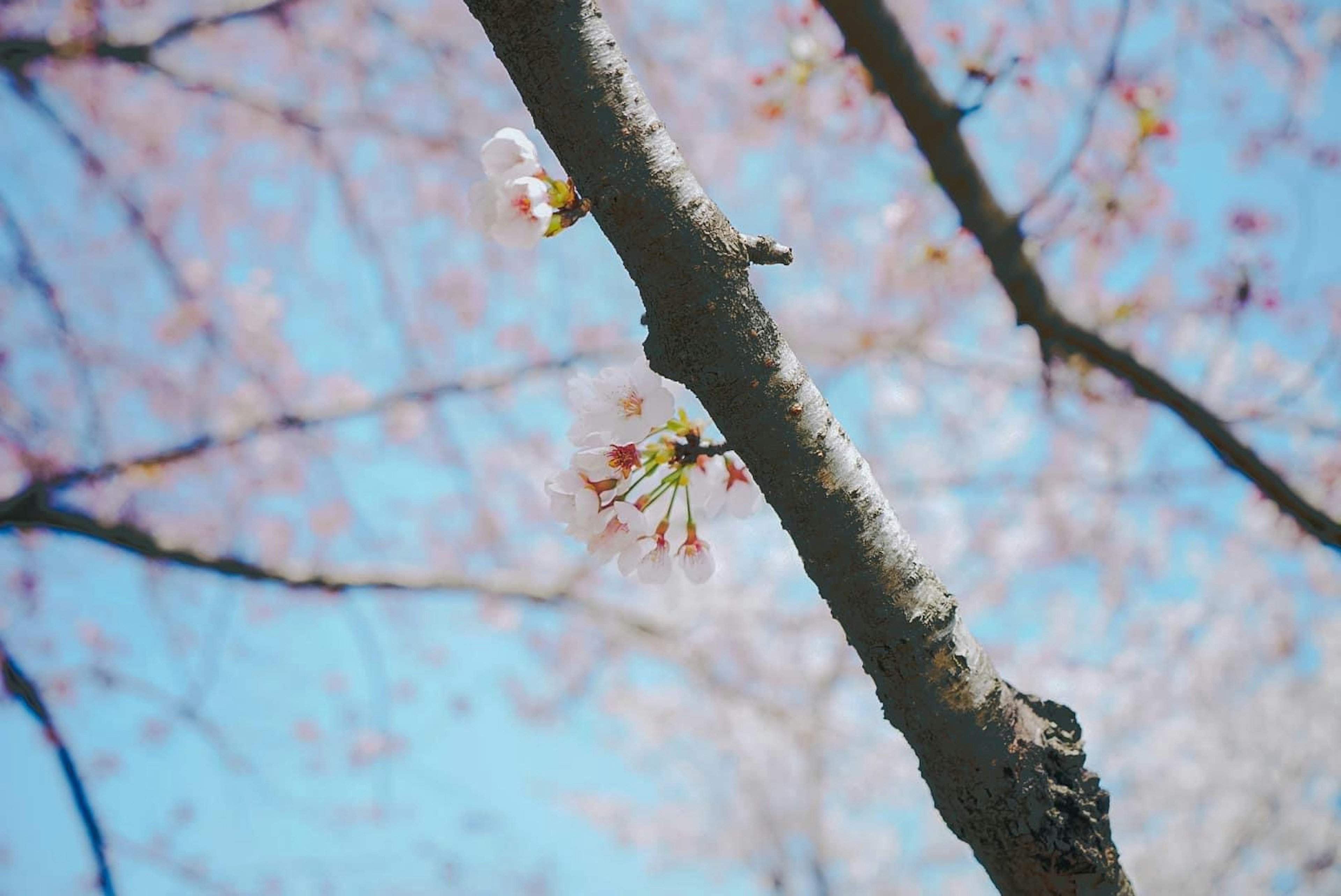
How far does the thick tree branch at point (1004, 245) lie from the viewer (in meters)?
1.63

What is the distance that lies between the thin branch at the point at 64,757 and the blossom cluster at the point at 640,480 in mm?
1557

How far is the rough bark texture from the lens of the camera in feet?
2.78

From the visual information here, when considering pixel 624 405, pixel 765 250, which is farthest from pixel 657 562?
pixel 765 250

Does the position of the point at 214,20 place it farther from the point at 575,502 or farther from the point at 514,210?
the point at 575,502

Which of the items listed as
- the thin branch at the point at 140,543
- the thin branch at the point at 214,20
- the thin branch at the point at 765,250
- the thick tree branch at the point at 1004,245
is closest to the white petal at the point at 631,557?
the thin branch at the point at 765,250

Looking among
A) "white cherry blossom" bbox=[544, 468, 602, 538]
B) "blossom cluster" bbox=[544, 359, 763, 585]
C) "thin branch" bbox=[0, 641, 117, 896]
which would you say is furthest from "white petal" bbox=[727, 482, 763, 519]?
"thin branch" bbox=[0, 641, 117, 896]

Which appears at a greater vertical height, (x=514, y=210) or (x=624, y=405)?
(x=514, y=210)

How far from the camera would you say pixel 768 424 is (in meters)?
0.90

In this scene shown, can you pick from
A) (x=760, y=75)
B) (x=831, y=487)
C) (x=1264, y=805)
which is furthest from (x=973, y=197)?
(x=1264, y=805)

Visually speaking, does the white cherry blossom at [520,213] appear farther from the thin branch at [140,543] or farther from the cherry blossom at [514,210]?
the thin branch at [140,543]

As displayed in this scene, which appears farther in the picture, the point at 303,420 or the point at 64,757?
the point at 303,420

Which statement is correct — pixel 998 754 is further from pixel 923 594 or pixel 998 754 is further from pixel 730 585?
pixel 730 585

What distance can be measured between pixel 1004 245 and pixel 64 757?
2.57 m

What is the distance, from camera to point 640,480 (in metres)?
1.13
